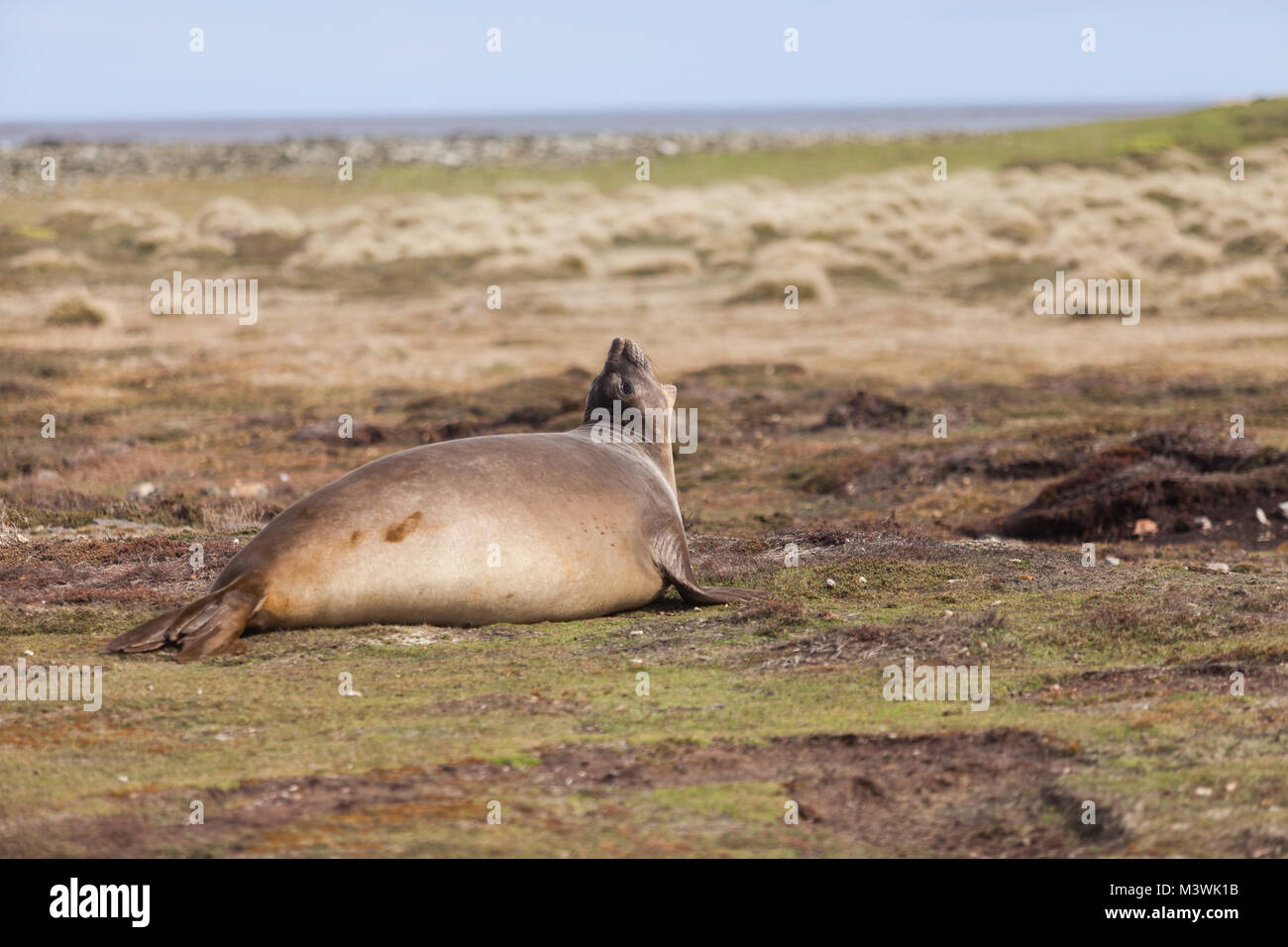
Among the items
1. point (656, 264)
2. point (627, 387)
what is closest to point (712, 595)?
point (627, 387)

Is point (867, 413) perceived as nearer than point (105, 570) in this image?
No

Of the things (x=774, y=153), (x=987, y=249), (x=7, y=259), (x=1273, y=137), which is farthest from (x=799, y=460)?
(x=774, y=153)

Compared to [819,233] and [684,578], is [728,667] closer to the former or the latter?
[684,578]

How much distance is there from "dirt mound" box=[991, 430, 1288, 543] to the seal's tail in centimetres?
711

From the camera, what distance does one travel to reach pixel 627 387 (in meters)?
9.50

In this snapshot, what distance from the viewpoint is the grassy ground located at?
4508 millimetres

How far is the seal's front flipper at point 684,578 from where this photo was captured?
25.2 ft

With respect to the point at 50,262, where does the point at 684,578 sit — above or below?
below

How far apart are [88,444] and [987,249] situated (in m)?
25.4

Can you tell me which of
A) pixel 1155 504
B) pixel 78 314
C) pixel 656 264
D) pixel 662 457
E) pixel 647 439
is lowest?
pixel 1155 504

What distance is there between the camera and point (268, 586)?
22.1 feet

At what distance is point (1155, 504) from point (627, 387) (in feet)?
16.6

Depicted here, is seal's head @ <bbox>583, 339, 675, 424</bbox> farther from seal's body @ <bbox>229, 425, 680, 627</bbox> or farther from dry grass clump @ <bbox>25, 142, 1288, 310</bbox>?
dry grass clump @ <bbox>25, 142, 1288, 310</bbox>

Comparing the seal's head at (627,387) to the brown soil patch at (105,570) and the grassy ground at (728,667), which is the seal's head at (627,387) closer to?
the grassy ground at (728,667)
